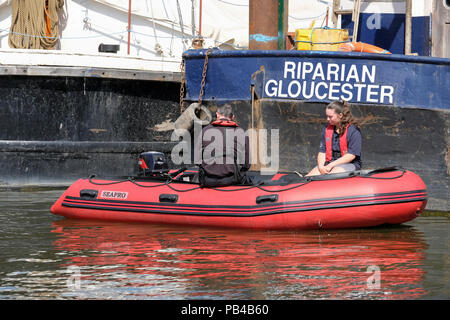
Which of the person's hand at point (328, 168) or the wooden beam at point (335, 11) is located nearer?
the person's hand at point (328, 168)

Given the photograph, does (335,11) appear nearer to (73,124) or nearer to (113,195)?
(113,195)

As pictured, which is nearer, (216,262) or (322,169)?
(216,262)

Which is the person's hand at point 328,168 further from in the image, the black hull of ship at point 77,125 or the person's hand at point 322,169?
the black hull of ship at point 77,125

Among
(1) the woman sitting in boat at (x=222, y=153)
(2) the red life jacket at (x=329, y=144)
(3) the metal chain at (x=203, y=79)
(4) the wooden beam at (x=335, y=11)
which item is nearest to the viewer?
(1) the woman sitting in boat at (x=222, y=153)

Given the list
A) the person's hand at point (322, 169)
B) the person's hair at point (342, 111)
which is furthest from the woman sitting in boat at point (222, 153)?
the person's hair at point (342, 111)

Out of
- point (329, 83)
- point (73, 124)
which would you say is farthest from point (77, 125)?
point (329, 83)

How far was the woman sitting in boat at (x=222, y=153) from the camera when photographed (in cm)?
890

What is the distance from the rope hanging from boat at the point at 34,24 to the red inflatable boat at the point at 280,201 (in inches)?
157

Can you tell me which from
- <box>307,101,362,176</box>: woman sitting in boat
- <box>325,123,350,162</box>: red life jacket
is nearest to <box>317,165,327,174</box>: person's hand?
<box>307,101,362,176</box>: woman sitting in boat

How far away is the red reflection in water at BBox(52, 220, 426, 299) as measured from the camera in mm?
5852

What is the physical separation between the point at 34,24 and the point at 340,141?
5734mm

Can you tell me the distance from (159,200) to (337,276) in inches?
132

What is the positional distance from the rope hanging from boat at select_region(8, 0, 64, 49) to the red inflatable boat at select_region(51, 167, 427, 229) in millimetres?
3986

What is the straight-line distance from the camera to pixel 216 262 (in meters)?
6.82
